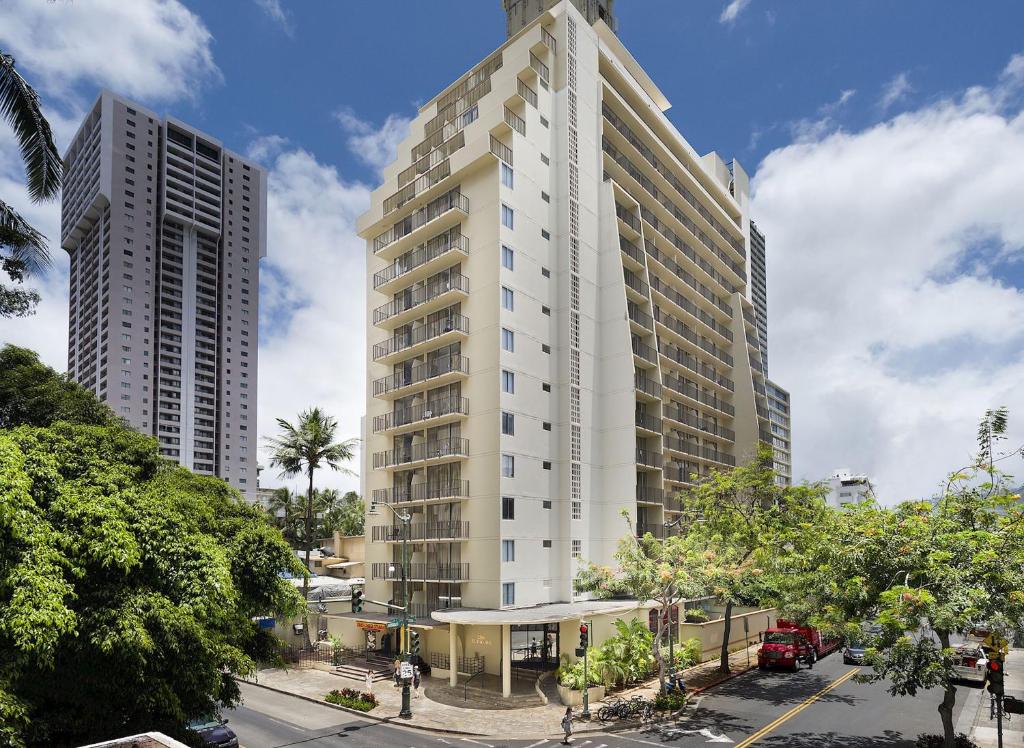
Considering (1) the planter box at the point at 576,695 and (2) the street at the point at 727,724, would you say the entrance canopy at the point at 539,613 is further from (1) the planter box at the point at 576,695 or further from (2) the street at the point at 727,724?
(2) the street at the point at 727,724

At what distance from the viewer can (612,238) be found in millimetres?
46531

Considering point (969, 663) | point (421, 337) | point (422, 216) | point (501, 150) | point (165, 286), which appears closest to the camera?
point (969, 663)

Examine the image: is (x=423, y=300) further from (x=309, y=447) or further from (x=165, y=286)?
(x=165, y=286)

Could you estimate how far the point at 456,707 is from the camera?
102 feet

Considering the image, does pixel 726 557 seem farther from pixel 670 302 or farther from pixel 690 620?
pixel 670 302

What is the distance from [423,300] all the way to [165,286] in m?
98.2

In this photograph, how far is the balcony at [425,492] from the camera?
4059 centimetres

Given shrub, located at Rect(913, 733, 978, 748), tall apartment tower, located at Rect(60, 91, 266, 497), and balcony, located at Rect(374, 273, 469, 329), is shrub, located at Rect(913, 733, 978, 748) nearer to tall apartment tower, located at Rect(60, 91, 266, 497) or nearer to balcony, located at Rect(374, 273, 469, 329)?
balcony, located at Rect(374, 273, 469, 329)

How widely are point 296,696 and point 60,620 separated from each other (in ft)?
74.9

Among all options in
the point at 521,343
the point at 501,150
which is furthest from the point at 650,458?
the point at 501,150

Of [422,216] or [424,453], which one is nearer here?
[424,453]

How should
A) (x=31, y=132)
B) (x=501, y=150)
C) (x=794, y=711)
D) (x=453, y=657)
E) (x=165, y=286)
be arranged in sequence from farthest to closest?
(x=165, y=286), (x=501, y=150), (x=453, y=657), (x=794, y=711), (x=31, y=132)

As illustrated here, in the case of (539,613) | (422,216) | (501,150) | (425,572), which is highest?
(501,150)

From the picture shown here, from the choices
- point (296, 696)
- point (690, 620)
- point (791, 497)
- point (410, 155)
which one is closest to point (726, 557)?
point (791, 497)
